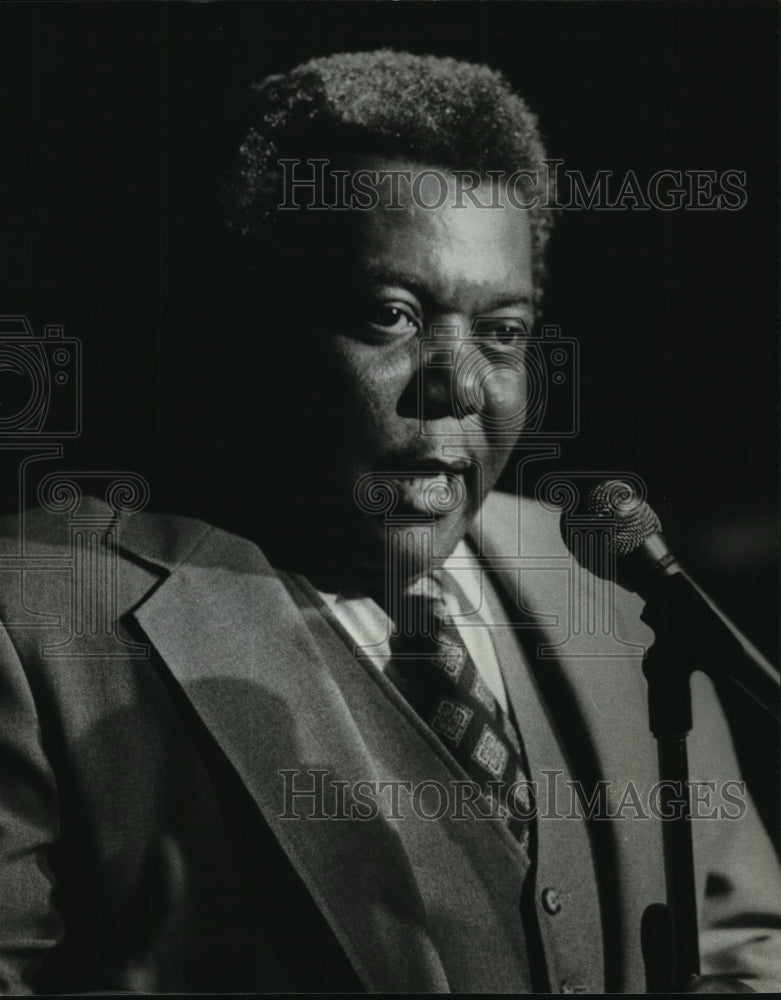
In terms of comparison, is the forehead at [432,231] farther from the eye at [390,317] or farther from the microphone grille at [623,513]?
the microphone grille at [623,513]

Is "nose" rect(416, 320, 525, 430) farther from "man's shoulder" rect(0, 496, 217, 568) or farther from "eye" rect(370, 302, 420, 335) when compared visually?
"man's shoulder" rect(0, 496, 217, 568)

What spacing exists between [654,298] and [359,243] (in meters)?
0.72

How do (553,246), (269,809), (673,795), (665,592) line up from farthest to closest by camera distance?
1. (553,246)
2. (673,795)
3. (269,809)
4. (665,592)

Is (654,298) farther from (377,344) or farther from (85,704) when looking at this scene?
(85,704)

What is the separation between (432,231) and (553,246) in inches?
11.7

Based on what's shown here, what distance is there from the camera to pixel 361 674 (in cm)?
264

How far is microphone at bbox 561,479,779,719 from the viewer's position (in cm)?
229

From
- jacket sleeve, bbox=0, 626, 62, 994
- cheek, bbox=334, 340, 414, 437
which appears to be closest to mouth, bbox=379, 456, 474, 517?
cheek, bbox=334, 340, 414, 437

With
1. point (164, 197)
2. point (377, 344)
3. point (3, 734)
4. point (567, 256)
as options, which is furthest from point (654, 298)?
point (3, 734)

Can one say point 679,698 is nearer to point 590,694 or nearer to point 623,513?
point 590,694

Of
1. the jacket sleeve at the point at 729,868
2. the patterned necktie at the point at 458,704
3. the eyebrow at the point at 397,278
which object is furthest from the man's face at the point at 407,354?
the jacket sleeve at the point at 729,868

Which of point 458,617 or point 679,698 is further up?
point 458,617

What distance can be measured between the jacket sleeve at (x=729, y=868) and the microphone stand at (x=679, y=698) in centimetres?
8

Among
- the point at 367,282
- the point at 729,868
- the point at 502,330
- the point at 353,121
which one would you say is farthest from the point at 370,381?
the point at 729,868
